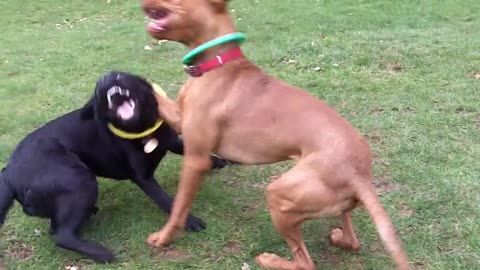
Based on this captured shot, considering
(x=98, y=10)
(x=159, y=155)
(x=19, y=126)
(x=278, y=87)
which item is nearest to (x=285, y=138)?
(x=278, y=87)

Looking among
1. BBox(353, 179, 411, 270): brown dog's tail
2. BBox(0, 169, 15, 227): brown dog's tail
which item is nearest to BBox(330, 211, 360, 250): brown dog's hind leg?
BBox(353, 179, 411, 270): brown dog's tail

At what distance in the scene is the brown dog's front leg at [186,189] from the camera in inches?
144

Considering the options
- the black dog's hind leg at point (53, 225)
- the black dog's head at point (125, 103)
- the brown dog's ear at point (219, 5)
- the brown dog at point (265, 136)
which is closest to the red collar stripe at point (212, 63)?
the brown dog at point (265, 136)

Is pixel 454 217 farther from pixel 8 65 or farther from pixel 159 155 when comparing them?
pixel 8 65

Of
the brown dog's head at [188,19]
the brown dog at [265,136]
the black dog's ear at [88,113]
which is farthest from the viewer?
the black dog's ear at [88,113]

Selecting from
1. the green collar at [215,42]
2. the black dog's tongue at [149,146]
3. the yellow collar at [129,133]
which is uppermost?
the green collar at [215,42]

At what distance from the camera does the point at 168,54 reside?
23.5ft

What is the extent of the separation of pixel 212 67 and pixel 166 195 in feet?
2.75

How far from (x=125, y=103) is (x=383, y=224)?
1587 mm

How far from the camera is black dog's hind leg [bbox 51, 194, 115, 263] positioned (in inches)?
144

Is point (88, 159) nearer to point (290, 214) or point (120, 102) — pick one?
point (120, 102)

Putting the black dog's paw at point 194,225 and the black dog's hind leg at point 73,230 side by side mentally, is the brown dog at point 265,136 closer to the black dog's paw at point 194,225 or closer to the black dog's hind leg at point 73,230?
the black dog's paw at point 194,225

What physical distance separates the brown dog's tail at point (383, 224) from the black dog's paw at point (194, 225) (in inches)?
43.8

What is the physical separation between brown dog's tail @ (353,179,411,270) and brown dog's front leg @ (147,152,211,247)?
0.85 m
